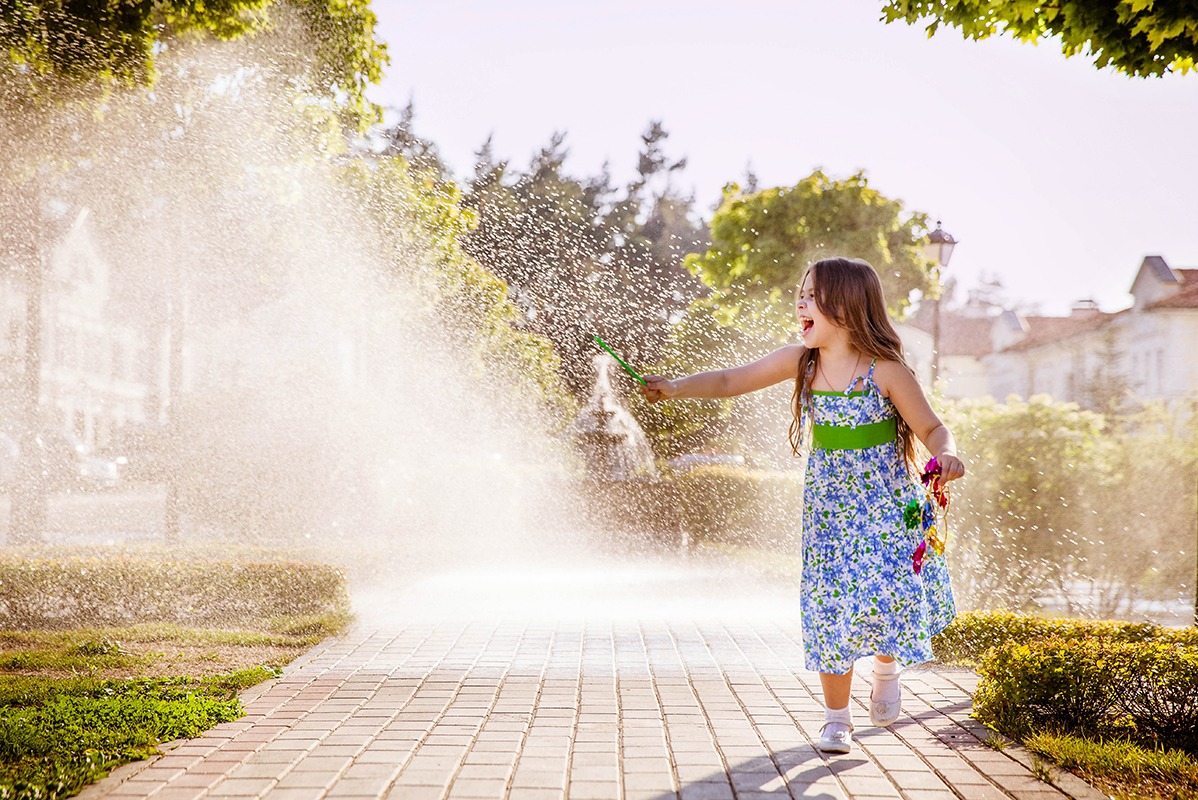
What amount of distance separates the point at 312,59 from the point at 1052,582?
9.84 m

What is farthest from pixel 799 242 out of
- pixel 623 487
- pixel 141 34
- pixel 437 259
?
pixel 141 34

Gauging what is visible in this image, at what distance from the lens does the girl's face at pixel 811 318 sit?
436 cm

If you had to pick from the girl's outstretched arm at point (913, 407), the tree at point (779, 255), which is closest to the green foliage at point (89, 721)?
the girl's outstretched arm at point (913, 407)

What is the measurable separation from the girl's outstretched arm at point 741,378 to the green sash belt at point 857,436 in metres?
0.30

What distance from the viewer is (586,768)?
3.69 metres

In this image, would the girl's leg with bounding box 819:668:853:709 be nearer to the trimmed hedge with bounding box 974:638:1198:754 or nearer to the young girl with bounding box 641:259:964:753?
the young girl with bounding box 641:259:964:753

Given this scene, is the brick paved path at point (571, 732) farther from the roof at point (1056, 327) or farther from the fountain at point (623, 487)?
Result: the roof at point (1056, 327)

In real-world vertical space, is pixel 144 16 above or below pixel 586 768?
above

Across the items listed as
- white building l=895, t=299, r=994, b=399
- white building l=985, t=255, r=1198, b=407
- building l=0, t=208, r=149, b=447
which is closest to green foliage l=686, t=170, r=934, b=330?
white building l=985, t=255, r=1198, b=407

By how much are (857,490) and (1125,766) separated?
4.27 feet

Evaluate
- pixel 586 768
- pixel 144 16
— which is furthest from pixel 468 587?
pixel 586 768

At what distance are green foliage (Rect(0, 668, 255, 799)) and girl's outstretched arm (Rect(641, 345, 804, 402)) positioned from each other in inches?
87.2

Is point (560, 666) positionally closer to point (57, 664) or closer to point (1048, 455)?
point (57, 664)

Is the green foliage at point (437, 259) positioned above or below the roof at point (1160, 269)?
below
